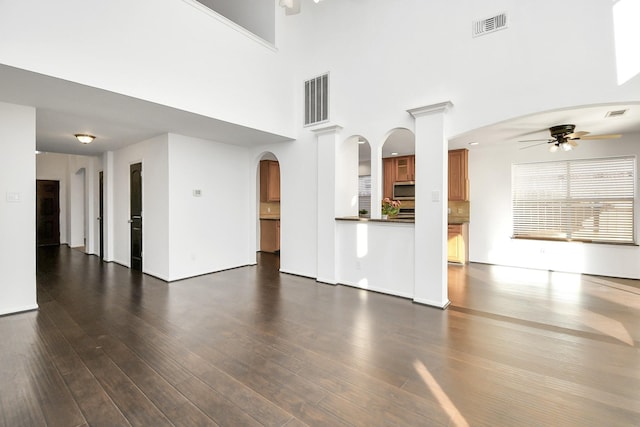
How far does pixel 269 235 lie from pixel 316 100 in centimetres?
421

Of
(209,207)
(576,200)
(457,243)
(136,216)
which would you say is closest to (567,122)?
(576,200)

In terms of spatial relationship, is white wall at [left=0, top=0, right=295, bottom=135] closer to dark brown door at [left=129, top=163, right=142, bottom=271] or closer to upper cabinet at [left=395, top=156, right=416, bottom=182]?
dark brown door at [left=129, top=163, right=142, bottom=271]

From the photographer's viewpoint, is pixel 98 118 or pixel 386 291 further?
pixel 386 291

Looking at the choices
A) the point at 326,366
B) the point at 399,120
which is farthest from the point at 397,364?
the point at 399,120

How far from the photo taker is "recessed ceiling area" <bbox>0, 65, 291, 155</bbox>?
9.90 feet

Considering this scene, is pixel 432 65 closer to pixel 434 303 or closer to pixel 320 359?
pixel 434 303

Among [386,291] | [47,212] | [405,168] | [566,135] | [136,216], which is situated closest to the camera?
[566,135]

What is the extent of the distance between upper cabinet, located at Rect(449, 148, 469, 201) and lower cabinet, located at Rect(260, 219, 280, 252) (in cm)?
444

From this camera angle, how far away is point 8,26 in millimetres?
2541

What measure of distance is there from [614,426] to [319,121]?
15.6ft

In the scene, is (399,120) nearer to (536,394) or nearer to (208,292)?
(536,394)

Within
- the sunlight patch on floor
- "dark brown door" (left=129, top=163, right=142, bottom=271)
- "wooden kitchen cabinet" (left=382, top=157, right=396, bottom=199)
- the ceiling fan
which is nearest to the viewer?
the sunlight patch on floor

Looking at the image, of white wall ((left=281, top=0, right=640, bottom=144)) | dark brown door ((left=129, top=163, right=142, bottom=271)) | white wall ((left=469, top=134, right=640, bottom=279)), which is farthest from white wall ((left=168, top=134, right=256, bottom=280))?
white wall ((left=469, top=134, right=640, bottom=279))

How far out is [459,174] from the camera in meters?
6.46
